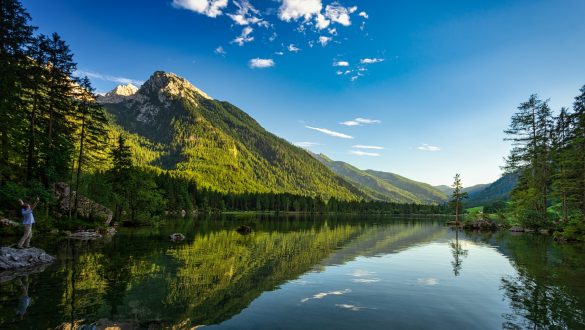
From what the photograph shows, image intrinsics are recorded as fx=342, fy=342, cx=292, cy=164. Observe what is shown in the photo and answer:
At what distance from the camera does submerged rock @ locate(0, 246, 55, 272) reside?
21264 millimetres

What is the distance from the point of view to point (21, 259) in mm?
22359

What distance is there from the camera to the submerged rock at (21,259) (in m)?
21.3

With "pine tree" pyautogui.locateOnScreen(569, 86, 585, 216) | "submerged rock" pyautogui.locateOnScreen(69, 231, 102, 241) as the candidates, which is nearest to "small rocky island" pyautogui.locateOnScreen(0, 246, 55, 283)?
"submerged rock" pyautogui.locateOnScreen(69, 231, 102, 241)

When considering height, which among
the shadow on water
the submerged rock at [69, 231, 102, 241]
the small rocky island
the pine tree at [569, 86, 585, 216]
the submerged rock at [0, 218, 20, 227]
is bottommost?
the submerged rock at [69, 231, 102, 241]

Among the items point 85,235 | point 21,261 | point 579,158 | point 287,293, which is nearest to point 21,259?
point 21,261

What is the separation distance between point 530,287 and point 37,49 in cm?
5779

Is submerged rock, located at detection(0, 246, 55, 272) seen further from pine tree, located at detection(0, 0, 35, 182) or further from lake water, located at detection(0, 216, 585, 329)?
pine tree, located at detection(0, 0, 35, 182)

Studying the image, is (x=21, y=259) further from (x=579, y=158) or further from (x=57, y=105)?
(x=579, y=158)

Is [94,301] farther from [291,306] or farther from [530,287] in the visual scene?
[530,287]

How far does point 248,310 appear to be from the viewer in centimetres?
1438

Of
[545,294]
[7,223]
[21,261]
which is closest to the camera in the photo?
[545,294]

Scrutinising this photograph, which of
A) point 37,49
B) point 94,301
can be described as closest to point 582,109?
point 94,301

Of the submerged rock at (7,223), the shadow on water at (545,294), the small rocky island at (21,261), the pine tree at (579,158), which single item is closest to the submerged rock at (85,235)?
the submerged rock at (7,223)

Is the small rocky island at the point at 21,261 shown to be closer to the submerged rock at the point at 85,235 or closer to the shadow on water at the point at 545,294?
the submerged rock at the point at 85,235
